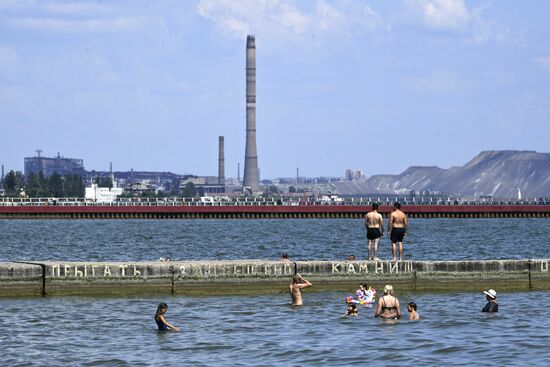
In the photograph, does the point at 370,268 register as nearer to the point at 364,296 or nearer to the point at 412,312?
the point at 364,296

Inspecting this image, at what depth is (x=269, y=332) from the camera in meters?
31.8

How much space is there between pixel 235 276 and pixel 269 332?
6051 millimetres

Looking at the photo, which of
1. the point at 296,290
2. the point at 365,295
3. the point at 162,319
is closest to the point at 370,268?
the point at 365,295

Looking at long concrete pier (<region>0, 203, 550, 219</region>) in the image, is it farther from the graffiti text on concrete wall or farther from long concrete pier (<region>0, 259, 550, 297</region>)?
the graffiti text on concrete wall

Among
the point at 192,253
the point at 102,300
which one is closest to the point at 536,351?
the point at 102,300

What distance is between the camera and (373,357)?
2803cm

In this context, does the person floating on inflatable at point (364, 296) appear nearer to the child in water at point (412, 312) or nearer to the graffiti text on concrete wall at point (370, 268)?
the graffiti text on concrete wall at point (370, 268)

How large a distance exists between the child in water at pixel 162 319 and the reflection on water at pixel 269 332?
206 mm

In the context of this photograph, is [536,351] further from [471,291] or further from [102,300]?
[102,300]

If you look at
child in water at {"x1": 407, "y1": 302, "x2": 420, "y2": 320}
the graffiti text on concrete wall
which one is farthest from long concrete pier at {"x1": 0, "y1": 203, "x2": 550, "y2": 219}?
child in water at {"x1": 407, "y1": 302, "x2": 420, "y2": 320}

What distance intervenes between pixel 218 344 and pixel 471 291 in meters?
11.2

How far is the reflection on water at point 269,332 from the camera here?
28.2 meters

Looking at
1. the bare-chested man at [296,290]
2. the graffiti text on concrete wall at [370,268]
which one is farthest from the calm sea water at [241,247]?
the bare-chested man at [296,290]

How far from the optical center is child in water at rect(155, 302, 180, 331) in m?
30.9
